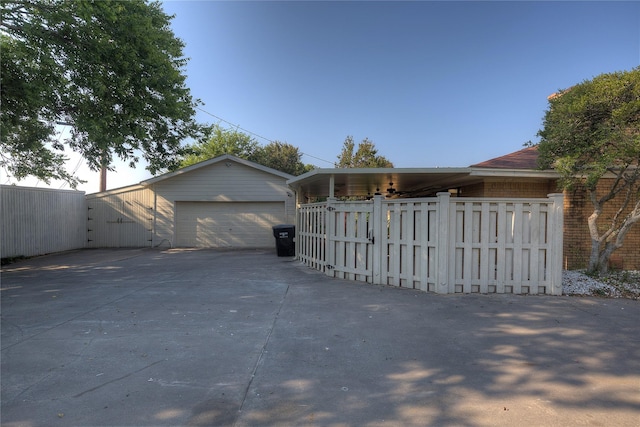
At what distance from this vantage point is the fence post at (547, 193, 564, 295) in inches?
253

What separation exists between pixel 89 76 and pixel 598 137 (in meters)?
11.4

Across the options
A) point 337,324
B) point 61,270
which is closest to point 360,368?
point 337,324

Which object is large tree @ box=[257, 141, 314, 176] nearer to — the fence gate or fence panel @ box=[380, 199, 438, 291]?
the fence gate

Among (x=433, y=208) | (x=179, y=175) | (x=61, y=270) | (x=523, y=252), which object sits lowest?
(x=61, y=270)

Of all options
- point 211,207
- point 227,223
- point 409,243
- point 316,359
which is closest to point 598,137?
point 409,243

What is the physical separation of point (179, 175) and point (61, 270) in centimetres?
724

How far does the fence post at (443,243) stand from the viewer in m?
6.43

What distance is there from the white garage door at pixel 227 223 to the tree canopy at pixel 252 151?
17.5 meters

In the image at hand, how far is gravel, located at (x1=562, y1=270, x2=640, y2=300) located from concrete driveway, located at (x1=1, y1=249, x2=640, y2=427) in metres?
0.47

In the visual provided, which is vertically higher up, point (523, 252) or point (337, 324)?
point (523, 252)

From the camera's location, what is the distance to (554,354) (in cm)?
376

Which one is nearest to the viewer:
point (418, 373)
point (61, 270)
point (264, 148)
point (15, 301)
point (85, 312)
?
point (418, 373)

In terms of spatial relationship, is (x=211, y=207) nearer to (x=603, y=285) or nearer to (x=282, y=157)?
(x=603, y=285)

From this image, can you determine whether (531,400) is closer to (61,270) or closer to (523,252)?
(523,252)
